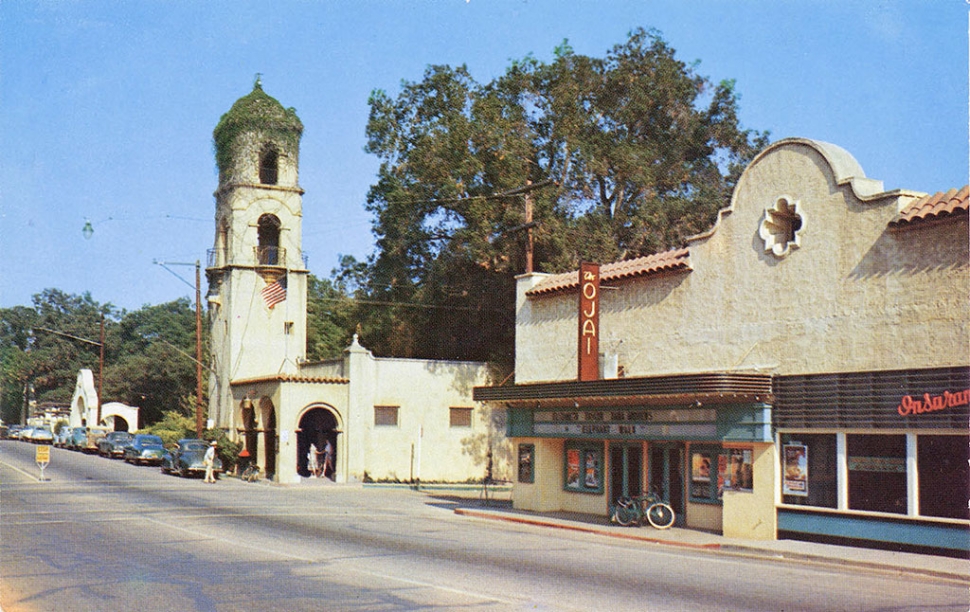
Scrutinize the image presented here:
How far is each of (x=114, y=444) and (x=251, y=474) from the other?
54.4 ft

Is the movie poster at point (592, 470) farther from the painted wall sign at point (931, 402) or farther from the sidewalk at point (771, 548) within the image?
the painted wall sign at point (931, 402)

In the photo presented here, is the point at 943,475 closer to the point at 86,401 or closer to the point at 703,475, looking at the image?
the point at 703,475

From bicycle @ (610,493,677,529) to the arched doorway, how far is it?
71.8 ft

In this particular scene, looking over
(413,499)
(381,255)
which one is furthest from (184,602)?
(381,255)

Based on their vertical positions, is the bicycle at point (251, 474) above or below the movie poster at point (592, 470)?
below

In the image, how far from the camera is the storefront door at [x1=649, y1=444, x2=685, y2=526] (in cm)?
2466

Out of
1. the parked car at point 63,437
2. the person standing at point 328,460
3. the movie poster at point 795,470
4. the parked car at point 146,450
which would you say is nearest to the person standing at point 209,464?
the person standing at point 328,460

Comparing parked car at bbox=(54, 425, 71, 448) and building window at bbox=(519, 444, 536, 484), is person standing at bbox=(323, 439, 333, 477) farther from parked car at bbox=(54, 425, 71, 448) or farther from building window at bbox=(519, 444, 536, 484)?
parked car at bbox=(54, 425, 71, 448)

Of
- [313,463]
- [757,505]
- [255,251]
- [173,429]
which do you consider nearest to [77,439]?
[173,429]

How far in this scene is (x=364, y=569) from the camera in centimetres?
1585

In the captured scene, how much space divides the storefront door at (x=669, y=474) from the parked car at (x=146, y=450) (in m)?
28.9

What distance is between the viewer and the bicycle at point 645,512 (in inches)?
943

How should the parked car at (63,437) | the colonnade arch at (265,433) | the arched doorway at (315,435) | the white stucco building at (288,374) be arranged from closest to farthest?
1. the white stucco building at (288,374)
2. the colonnade arch at (265,433)
3. the arched doorway at (315,435)
4. the parked car at (63,437)

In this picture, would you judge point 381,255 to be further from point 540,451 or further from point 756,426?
point 756,426
